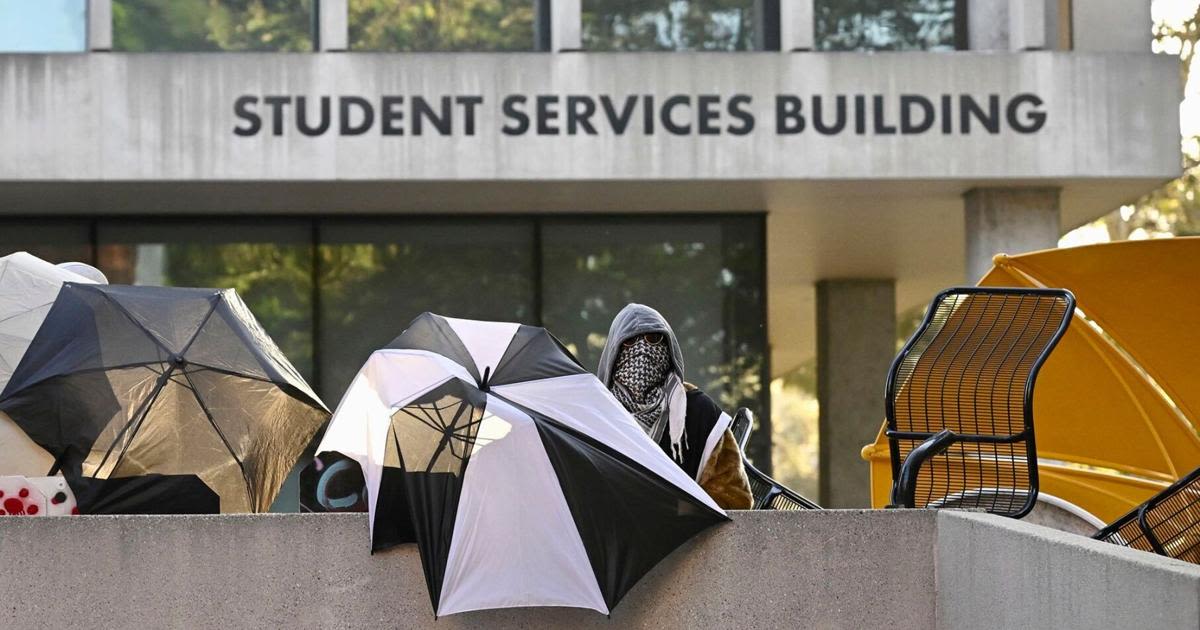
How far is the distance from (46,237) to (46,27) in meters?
1.96

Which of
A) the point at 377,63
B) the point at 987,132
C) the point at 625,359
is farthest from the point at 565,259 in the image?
the point at 625,359

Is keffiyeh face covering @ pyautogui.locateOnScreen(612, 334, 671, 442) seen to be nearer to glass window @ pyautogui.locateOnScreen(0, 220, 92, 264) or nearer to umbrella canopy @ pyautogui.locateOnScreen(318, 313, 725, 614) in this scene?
umbrella canopy @ pyautogui.locateOnScreen(318, 313, 725, 614)

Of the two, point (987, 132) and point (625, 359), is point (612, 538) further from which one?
point (987, 132)

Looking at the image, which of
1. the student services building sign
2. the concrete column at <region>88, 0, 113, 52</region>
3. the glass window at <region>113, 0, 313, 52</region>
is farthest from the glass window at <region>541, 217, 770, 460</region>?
the concrete column at <region>88, 0, 113, 52</region>

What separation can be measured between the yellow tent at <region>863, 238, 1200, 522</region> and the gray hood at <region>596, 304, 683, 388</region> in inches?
112

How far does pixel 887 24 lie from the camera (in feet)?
44.5

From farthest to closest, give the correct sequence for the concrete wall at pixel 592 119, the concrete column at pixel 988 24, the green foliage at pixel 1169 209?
the green foliage at pixel 1169 209 → the concrete column at pixel 988 24 → the concrete wall at pixel 592 119

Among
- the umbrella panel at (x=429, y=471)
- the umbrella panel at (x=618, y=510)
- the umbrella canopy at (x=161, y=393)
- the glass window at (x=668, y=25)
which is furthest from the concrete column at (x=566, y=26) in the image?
the umbrella panel at (x=618, y=510)

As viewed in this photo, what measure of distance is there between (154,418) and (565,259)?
8.68 metres

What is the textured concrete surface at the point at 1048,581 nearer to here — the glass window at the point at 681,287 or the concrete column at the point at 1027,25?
the concrete column at the point at 1027,25

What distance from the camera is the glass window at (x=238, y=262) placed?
1408 cm

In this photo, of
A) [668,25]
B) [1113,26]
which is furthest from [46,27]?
[1113,26]

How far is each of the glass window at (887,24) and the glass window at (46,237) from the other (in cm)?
667

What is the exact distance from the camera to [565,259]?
1419 cm
